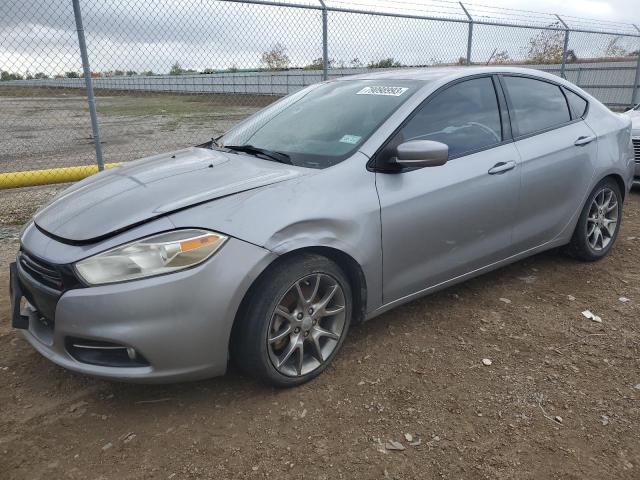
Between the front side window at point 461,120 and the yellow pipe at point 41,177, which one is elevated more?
the front side window at point 461,120

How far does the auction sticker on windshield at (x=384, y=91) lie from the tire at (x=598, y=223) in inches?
75.1

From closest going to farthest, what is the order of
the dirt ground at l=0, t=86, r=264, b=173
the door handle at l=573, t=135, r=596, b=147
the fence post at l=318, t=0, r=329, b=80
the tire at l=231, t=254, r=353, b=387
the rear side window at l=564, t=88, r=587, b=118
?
the tire at l=231, t=254, r=353, b=387 < the door handle at l=573, t=135, r=596, b=147 < the rear side window at l=564, t=88, r=587, b=118 < the fence post at l=318, t=0, r=329, b=80 < the dirt ground at l=0, t=86, r=264, b=173

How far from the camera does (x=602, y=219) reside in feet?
14.4

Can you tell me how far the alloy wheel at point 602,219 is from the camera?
14.1 feet

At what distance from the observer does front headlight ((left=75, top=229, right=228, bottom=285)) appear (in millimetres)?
2318

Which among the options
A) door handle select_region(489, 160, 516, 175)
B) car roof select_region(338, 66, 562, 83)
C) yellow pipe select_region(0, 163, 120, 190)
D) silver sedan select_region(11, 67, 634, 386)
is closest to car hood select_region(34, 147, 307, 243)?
silver sedan select_region(11, 67, 634, 386)

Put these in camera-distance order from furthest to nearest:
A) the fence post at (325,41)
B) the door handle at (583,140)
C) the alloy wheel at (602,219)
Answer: the fence post at (325,41) → the alloy wheel at (602,219) → the door handle at (583,140)

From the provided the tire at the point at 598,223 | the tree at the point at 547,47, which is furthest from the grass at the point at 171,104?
the tire at the point at 598,223

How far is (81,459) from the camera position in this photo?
2.29 m

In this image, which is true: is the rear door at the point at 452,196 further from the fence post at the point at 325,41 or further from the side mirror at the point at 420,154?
the fence post at the point at 325,41

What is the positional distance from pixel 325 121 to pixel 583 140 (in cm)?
208

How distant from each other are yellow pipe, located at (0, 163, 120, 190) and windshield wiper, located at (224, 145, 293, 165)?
367 centimetres

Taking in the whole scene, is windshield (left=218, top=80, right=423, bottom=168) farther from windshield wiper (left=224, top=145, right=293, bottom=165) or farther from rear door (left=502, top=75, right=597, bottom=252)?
rear door (left=502, top=75, right=597, bottom=252)

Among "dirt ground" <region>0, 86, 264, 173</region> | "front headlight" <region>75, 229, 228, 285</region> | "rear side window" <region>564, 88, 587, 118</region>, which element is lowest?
"dirt ground" <region>0, 86, 264, 173</region>
